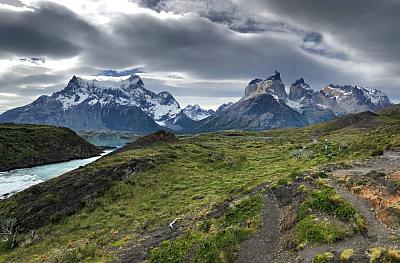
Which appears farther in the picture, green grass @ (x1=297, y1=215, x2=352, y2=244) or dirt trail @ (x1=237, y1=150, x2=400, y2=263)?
green grass @ (x1=297, y1=215, x2=352, y2=244)

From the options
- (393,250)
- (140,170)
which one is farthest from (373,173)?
(140,170)

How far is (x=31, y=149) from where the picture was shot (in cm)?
17600

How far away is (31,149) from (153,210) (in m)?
144

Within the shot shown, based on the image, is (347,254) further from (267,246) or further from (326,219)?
(267,246)

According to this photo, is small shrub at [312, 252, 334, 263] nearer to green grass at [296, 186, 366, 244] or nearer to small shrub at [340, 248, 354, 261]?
small shrub at [340, 248, 354, 261]

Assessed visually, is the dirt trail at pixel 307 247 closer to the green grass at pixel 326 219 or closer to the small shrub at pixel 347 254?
the small shrub at pixel 347 254

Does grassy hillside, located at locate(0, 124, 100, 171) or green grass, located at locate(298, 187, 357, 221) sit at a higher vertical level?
green grass, located at locate(298, 187, 357, 221)

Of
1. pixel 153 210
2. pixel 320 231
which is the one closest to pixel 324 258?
pixel 320 231

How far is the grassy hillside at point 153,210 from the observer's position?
3030 cm

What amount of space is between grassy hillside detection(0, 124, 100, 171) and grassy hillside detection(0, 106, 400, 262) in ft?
312

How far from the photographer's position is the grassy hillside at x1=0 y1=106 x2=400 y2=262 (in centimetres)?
3030

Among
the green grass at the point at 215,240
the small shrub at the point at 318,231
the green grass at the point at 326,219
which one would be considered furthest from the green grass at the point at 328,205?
the green grass at the point at 215,240

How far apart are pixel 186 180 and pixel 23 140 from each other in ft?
466

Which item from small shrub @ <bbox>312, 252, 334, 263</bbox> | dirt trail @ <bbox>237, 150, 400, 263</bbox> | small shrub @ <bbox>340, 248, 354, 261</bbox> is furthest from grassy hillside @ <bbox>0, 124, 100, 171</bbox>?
small shrub @ <bbox>340, 248, 354, 261</bbox>
